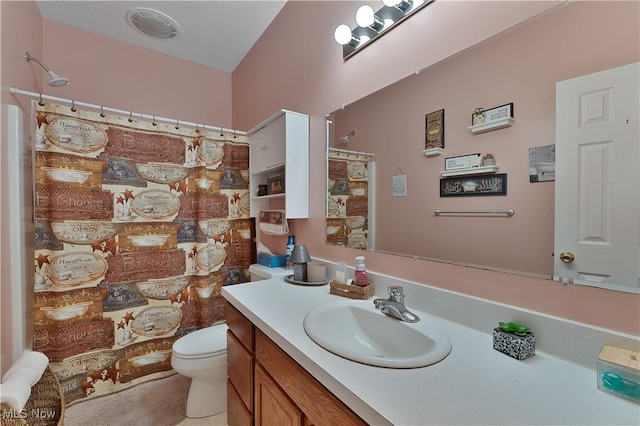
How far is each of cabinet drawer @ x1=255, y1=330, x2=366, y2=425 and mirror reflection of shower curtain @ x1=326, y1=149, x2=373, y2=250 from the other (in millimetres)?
672

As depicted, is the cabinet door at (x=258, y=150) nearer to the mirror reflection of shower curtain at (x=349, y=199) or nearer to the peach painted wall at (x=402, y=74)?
the peach painted wall at (x=402, y=74)

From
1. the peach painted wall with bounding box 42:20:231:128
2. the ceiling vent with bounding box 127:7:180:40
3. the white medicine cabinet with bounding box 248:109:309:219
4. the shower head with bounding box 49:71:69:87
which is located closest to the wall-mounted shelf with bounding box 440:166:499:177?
the white medicine cabinet with bounding box 248:109:309:219

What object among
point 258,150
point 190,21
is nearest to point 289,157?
point 258,150

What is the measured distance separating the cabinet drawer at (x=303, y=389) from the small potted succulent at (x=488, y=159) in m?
0.84

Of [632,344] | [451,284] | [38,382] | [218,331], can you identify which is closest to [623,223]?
[632,344]

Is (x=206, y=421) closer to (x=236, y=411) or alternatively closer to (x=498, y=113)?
(x=236, y=411)

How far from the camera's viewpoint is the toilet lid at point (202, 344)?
5.03 ft

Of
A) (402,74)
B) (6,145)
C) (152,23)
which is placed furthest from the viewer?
(152,23)

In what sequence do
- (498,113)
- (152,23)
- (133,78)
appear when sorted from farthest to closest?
(133,78) → (152,23) → (498,113)

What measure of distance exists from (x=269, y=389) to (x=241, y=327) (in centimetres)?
31

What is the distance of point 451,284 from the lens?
1.03m

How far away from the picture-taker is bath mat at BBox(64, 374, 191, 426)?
5.23ft

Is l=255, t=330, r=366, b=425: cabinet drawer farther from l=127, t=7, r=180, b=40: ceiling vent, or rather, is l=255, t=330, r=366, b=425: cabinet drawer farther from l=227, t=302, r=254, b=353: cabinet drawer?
l=127, t=7, r=180, b=40: ceiling vent

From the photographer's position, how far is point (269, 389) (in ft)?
3.25
